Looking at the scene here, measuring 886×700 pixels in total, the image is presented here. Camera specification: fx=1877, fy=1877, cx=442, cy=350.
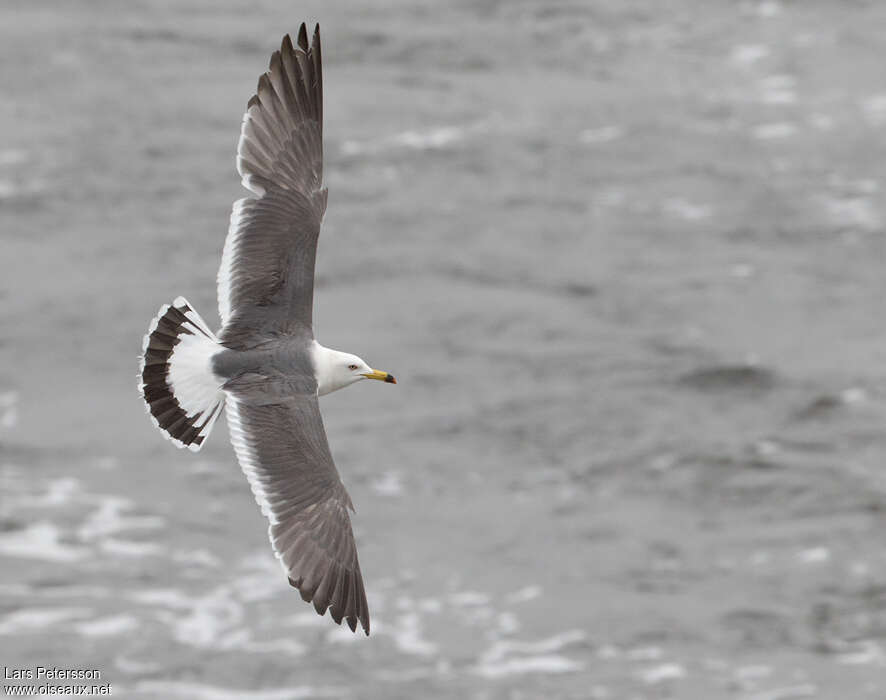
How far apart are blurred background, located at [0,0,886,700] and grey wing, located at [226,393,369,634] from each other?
6.76 meters

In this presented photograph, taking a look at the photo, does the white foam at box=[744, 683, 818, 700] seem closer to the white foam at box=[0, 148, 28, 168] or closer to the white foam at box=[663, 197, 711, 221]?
the white foam at box=[663, 197, 711, 221]

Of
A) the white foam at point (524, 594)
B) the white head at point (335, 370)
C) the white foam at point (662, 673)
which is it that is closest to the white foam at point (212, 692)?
the white foam at point (524, 594)

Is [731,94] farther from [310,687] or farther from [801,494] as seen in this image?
[310,687]

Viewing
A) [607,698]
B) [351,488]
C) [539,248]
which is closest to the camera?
[607,698]

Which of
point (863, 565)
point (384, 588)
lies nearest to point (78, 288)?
point (384, 588)

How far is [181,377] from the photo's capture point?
9.63 m

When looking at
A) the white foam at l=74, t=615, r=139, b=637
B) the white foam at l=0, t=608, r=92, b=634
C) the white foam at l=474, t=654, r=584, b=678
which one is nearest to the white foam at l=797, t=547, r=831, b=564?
the white foam at l=474, t=654, r=584, b=678

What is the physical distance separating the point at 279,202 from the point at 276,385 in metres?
1.09

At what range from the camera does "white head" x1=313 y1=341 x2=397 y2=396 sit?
9.76 metres

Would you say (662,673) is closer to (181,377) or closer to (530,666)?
(530,666)

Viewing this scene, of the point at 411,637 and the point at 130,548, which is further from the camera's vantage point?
the point at 130,548

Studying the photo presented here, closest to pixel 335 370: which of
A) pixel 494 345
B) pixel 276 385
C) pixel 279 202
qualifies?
pixel 276 385

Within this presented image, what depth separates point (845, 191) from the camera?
23406 millimetres

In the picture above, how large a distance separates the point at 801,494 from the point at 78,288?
330 inches
